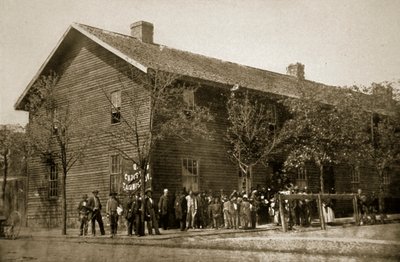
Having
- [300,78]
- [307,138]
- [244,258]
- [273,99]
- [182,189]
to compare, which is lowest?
[244,258]

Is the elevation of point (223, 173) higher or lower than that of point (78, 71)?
lower

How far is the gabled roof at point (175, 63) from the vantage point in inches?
786

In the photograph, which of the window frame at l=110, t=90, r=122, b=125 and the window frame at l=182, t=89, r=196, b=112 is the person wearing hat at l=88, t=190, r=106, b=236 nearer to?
the window frame at l=110, t=90, r=122, b=125

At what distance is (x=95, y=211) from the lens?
17562 mm

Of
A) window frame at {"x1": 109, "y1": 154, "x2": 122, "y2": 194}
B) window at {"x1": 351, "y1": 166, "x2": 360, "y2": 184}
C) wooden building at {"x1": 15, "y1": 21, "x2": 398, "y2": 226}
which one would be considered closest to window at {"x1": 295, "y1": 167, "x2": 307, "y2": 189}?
wooden building at {"x1": 15, "y1": 21, "x2": 398, "y2": 226}

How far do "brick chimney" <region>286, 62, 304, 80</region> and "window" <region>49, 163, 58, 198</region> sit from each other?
54.0 ft

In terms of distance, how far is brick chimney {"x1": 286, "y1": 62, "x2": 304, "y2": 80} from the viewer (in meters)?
32.6

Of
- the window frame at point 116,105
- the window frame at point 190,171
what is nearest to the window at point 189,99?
the window frame at point 190,171

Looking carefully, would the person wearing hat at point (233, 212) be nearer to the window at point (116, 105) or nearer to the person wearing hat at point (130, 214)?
the person wearing hat at point (130, 214)

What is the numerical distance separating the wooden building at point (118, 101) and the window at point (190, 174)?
0.04 meters

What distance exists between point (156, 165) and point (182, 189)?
1445 mm

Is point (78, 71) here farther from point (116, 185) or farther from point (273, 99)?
point (273, 99)

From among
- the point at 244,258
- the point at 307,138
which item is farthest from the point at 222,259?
the point at 307,138

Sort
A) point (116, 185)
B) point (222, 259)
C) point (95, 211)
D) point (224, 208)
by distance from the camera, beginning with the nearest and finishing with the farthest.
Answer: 1. point (222, 259)
2. point (95, 211)
3. point (224, 208)
4. point (116, 185)
